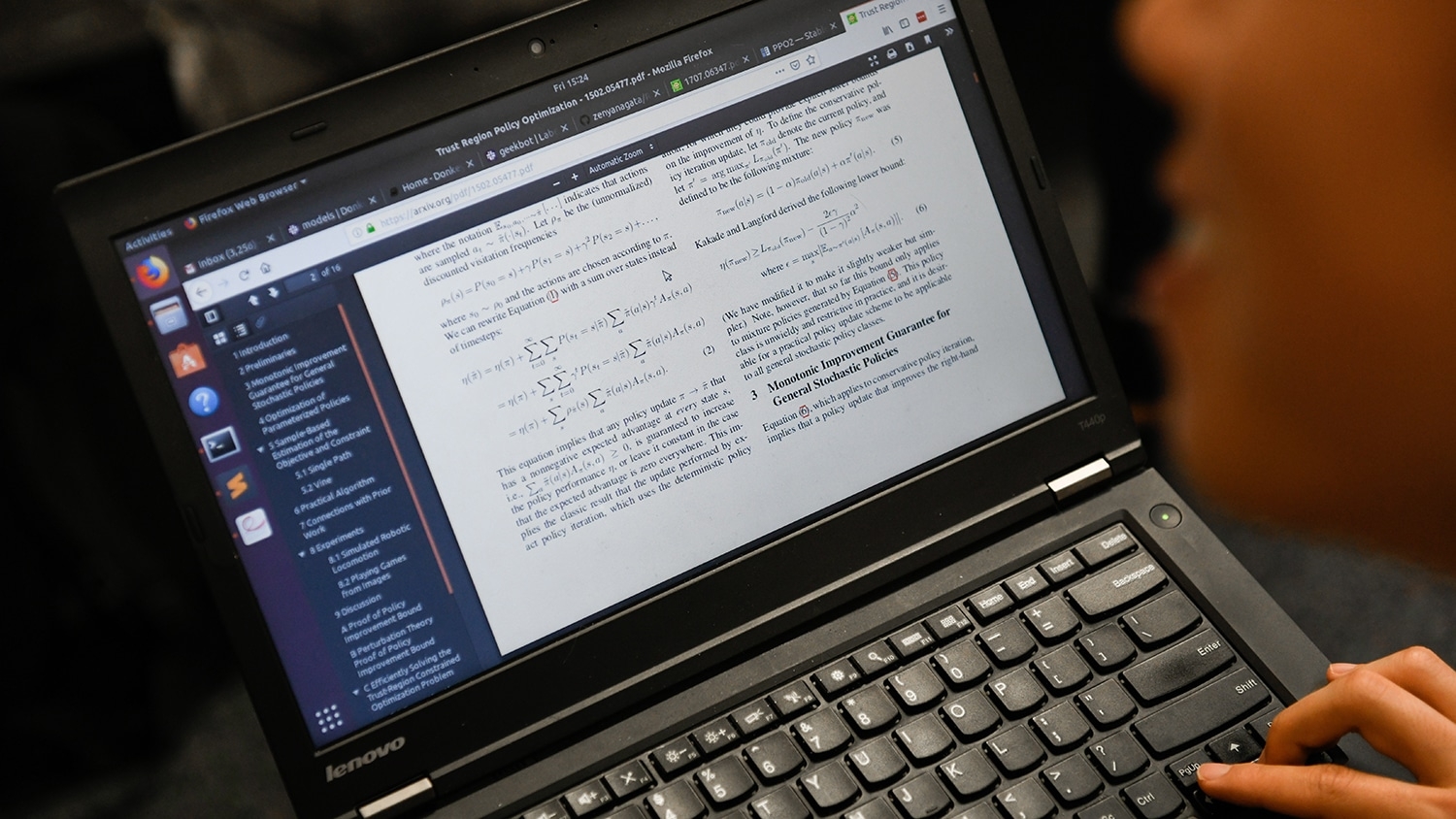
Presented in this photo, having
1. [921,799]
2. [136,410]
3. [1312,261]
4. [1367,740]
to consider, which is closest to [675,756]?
[921,799]

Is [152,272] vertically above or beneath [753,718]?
above

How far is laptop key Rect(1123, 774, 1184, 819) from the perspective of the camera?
51 cm

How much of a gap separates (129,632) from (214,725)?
9 centimetres

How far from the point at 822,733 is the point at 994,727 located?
0.09 metres

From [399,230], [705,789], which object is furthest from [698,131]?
[705,789]

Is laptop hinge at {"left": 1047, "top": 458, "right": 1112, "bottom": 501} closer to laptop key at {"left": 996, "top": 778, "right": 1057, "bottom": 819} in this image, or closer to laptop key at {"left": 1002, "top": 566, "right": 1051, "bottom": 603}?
laptop key at {"left": 1002, "top": 566, "right": 1051, "bottom": 603}

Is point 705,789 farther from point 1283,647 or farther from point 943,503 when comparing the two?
point 1283,647

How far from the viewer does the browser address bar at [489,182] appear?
527mm

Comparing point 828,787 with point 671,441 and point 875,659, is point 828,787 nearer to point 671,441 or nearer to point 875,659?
point 875,659

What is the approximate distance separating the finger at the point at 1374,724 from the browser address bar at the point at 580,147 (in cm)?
40

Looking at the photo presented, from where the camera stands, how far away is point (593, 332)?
559 millimetres

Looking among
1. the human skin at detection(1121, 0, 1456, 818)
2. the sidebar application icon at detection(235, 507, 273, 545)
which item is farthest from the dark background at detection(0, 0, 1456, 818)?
the sidebar application icon at detection(235, 507, 273, 545)

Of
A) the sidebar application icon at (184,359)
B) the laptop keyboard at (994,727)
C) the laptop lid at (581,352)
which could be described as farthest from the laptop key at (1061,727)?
the sidebar application icon at (184,359)

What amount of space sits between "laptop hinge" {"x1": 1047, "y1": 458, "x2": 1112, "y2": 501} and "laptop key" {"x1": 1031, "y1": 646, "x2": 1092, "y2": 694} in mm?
93
